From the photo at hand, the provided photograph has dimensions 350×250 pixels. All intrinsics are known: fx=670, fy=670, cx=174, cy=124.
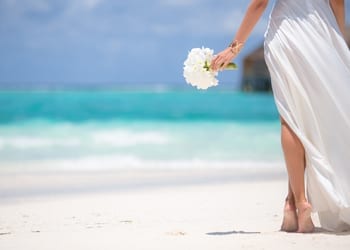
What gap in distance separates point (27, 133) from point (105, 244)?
15.2m

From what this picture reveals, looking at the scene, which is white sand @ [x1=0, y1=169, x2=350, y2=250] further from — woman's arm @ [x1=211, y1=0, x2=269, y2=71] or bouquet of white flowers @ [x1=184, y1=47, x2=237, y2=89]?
woman's arm @ [x1=211, y1=0, x2=269, y2=71]

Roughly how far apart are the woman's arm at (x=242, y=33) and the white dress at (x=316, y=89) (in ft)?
0.40

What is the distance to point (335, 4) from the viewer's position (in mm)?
3861

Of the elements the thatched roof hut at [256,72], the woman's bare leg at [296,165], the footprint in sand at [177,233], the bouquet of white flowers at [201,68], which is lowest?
the footprint in sand at [177,233]

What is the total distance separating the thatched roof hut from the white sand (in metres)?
45.9

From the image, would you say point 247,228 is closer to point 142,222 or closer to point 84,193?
point 142,222

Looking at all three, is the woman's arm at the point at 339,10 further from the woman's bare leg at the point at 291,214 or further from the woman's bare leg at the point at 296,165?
the woman's bare leg at the point at 291,214

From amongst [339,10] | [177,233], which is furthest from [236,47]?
[177,233]

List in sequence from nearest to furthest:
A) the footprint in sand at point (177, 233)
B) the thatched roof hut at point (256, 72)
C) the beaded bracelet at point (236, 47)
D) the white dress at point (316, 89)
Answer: the white dress at point (316, 89)
the beaded bracelet at point (236, 47)
the footprint in sand at point (177, 233)
the thatched roof hut at point (256, 72)

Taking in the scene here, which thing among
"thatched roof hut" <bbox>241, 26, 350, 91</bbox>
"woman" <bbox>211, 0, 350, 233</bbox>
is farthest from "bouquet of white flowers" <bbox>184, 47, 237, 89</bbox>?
"thatched roof hut" <bbox>241, 26, 350, 91</bbox>

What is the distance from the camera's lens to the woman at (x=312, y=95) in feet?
12.2

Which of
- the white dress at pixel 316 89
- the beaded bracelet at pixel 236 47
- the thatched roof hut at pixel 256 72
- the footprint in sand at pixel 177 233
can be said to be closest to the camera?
the white dress at pixel 316 89

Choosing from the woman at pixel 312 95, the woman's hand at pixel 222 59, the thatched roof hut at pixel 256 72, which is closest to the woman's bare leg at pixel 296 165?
the woman at pixel 312 95

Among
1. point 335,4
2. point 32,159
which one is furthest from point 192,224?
point 32,159
